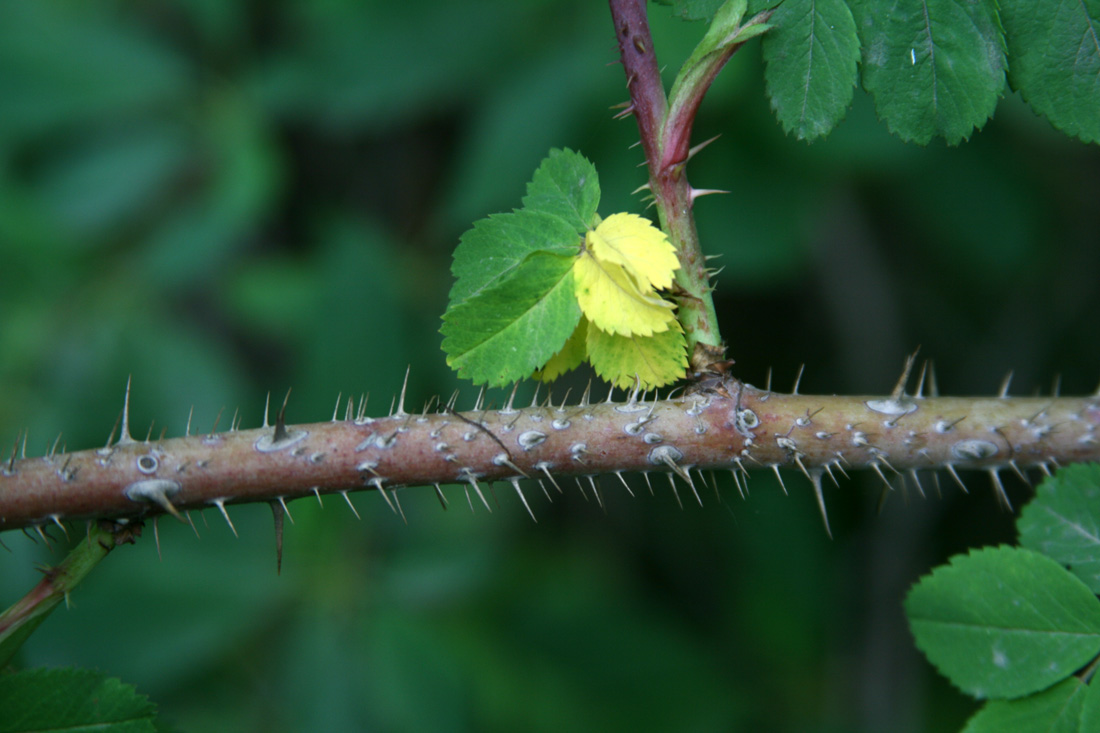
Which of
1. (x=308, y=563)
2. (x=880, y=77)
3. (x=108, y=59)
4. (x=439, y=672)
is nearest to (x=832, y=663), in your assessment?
(x=439, y=672)

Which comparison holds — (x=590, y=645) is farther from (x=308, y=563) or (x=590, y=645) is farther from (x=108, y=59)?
(x=108, y=59)

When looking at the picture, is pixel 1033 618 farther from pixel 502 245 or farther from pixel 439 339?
pixel 439 339

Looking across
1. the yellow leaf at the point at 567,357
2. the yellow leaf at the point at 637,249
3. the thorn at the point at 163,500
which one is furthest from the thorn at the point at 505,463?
the thorn at the point at 163,500

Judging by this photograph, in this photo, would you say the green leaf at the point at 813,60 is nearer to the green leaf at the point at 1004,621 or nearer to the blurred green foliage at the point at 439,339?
the green leaf at the point at 1004,621

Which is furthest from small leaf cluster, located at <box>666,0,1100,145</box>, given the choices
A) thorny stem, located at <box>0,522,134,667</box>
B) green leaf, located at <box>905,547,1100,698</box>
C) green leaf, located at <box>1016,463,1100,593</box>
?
thorny stem, located at <box>0,522,134,667</box>

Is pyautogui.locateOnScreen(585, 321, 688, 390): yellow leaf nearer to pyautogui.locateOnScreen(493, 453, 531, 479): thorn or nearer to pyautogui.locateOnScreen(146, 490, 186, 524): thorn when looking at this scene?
pyautogui.locateOnScreen(493, 453, 531, 479): thorn
